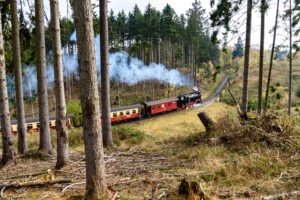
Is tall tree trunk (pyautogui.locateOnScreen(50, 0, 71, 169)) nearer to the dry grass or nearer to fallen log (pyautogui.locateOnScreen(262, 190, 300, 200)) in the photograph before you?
Result: fallen log (pyautogui.locateOnScreen(262, 190, 300, 200))

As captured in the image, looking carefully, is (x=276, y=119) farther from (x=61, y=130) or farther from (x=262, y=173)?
(x=61, y=130)

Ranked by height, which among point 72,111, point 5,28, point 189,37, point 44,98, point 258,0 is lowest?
point 72,111

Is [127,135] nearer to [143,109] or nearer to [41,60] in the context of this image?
[41,60]

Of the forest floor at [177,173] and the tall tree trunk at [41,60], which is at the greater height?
the tall tree trunk at [41,60]

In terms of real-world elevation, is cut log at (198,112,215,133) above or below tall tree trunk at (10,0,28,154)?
below

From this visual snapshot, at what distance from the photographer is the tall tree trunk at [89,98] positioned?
450 cm

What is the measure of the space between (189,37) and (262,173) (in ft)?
159

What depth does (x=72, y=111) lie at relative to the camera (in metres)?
28.8

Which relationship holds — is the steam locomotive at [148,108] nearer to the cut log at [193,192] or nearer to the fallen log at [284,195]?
the cut log at [193,192]

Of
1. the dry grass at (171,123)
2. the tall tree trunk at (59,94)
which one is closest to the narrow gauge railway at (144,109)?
the dry grass at (171,123)

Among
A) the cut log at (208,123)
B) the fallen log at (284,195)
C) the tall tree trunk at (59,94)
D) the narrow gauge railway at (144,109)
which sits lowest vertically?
the narrow gauge railway at (144,109)

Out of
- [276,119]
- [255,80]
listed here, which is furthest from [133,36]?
[276,119]

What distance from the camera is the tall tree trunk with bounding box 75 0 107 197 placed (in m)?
4.50

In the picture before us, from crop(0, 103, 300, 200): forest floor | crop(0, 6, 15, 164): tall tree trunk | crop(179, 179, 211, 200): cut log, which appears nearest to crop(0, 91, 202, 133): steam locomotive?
crop(0, 6, 15, 164): tall tree trunk
